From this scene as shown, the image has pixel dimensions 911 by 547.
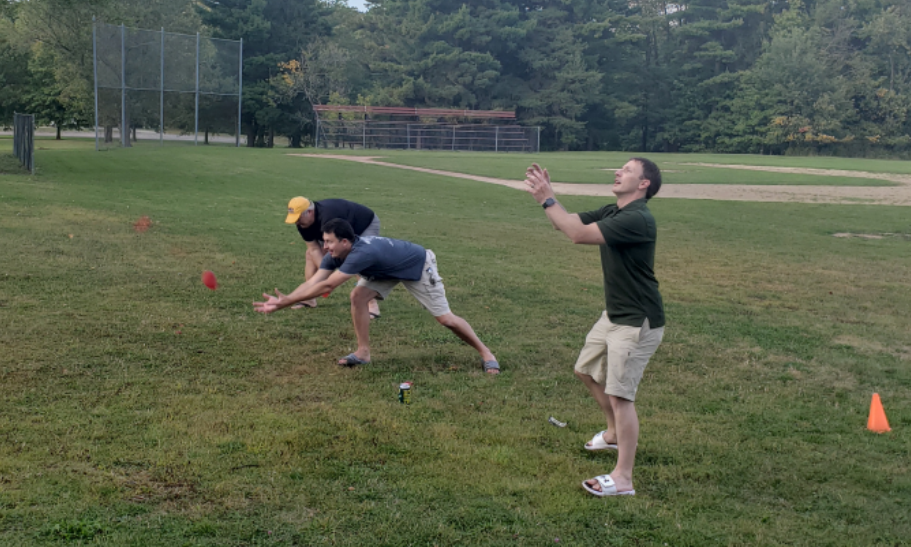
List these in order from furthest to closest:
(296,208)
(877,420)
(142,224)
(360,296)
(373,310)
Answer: (142,224), (373,310), (296,208), (360,296), (877,420)

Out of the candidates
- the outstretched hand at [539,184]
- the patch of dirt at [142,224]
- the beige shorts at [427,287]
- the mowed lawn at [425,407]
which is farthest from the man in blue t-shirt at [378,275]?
the patch of dirt at [142,224]

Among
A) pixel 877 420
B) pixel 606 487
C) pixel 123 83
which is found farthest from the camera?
pixel 123 83

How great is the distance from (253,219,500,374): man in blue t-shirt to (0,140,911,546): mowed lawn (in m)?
0.25

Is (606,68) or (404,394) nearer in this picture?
(404,394)

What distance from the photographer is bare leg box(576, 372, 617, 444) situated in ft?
17.0

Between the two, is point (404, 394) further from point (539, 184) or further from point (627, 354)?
point (539, 184)

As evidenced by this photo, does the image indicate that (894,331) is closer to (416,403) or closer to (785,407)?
(785,407)

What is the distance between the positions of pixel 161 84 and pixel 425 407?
36.4 meters

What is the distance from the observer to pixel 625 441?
464cm

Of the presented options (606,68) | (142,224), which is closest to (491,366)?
(142,224)

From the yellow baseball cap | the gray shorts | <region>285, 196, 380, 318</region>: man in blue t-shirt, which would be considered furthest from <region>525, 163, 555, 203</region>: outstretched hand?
the gray shorts

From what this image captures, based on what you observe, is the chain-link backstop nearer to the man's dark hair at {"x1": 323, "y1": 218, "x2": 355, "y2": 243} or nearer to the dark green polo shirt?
the man's dark hair at {"x1": 323, "y1": 218, "x2": 355, "y2": 243}

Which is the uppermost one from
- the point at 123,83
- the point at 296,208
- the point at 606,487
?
the point at 123,83

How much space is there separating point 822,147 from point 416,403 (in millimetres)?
70741
